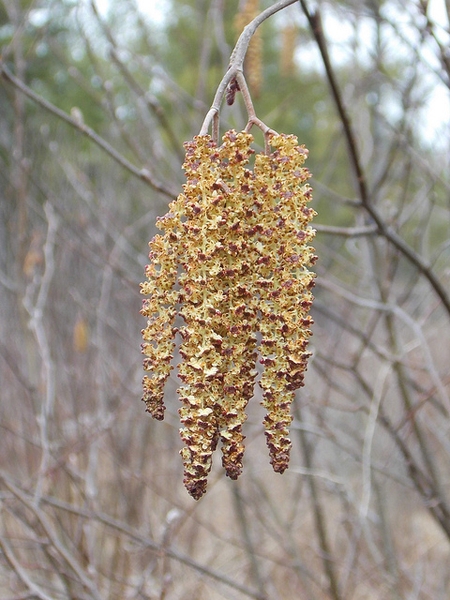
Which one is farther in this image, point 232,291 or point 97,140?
point 97,140

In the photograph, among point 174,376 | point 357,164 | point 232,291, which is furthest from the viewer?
point 174,376

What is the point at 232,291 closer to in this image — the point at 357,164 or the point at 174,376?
the point at 357,164

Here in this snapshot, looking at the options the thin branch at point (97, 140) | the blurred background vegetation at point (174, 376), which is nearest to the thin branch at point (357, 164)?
the blurred background vegetation at point (174, 376)

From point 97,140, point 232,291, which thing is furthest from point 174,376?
point 232,291

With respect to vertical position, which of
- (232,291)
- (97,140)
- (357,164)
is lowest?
(232,291)

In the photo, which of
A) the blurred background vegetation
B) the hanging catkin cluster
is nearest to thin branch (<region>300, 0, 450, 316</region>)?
the blurred background vegetation

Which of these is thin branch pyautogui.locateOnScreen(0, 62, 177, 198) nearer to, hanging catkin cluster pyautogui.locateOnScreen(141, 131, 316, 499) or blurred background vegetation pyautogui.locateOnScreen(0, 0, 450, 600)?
blurred background vegetation pyautogui.locateOnScreen(0, 0, 450, 600)

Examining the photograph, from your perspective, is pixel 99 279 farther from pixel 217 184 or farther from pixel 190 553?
pixel 217 184
